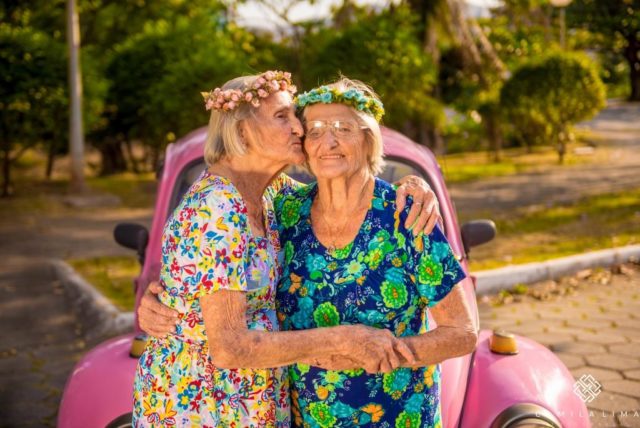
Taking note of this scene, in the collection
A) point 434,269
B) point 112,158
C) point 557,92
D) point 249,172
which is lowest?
point 112,158

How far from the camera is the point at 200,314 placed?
7.16 feet

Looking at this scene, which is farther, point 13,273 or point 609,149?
point 609,149

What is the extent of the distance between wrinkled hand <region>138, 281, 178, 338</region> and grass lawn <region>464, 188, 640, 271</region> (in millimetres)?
6170

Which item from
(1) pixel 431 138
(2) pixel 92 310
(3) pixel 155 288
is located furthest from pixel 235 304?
(1) pixel 431 138

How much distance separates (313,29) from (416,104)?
14.3 feet

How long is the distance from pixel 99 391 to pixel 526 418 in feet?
5.68

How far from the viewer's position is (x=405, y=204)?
2.35m

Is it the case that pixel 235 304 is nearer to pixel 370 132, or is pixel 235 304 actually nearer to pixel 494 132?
pixel 370 132

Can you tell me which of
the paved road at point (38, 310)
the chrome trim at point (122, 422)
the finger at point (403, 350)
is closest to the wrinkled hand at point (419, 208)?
the finger at point (403, 350)

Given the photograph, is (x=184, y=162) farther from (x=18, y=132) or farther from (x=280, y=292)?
(x=18, y=132)

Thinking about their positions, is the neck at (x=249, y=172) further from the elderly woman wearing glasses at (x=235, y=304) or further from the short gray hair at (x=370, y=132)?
the short gray hair at (x=370, y=132)

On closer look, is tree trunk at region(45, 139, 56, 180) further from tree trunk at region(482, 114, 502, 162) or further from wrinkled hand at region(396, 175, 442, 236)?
wrinkled hand at region(396, 175, 442, 236)

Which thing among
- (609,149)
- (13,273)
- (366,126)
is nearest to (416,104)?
(609,149)

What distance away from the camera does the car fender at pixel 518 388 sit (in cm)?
296
